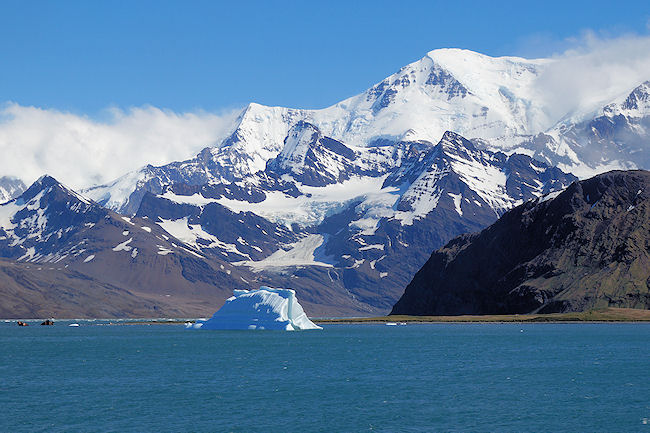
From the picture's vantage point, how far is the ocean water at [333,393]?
9831 cm

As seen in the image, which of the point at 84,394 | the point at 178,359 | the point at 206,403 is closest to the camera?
the point at 206,403

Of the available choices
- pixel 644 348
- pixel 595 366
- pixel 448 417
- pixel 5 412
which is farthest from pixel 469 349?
pixel 5 412

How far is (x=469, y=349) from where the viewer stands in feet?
654

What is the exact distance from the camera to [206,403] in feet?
370

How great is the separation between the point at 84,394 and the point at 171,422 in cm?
2668

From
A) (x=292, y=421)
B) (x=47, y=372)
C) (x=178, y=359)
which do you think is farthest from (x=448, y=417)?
(x=178, y=359)

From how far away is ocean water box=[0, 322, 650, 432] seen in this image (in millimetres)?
98312

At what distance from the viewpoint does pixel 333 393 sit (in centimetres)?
12275

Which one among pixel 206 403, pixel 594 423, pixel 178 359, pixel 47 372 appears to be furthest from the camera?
pixel 178 359

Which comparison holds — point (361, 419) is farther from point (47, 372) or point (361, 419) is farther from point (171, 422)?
point (47, 372)

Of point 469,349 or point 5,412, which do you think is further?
point 469,349

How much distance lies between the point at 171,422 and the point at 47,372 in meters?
61.2

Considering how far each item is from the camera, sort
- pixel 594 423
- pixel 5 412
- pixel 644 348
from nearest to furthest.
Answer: pixel 594 423
pixel 5 412
pixel 644 348

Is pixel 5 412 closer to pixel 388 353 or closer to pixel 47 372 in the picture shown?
pixel 47 372
